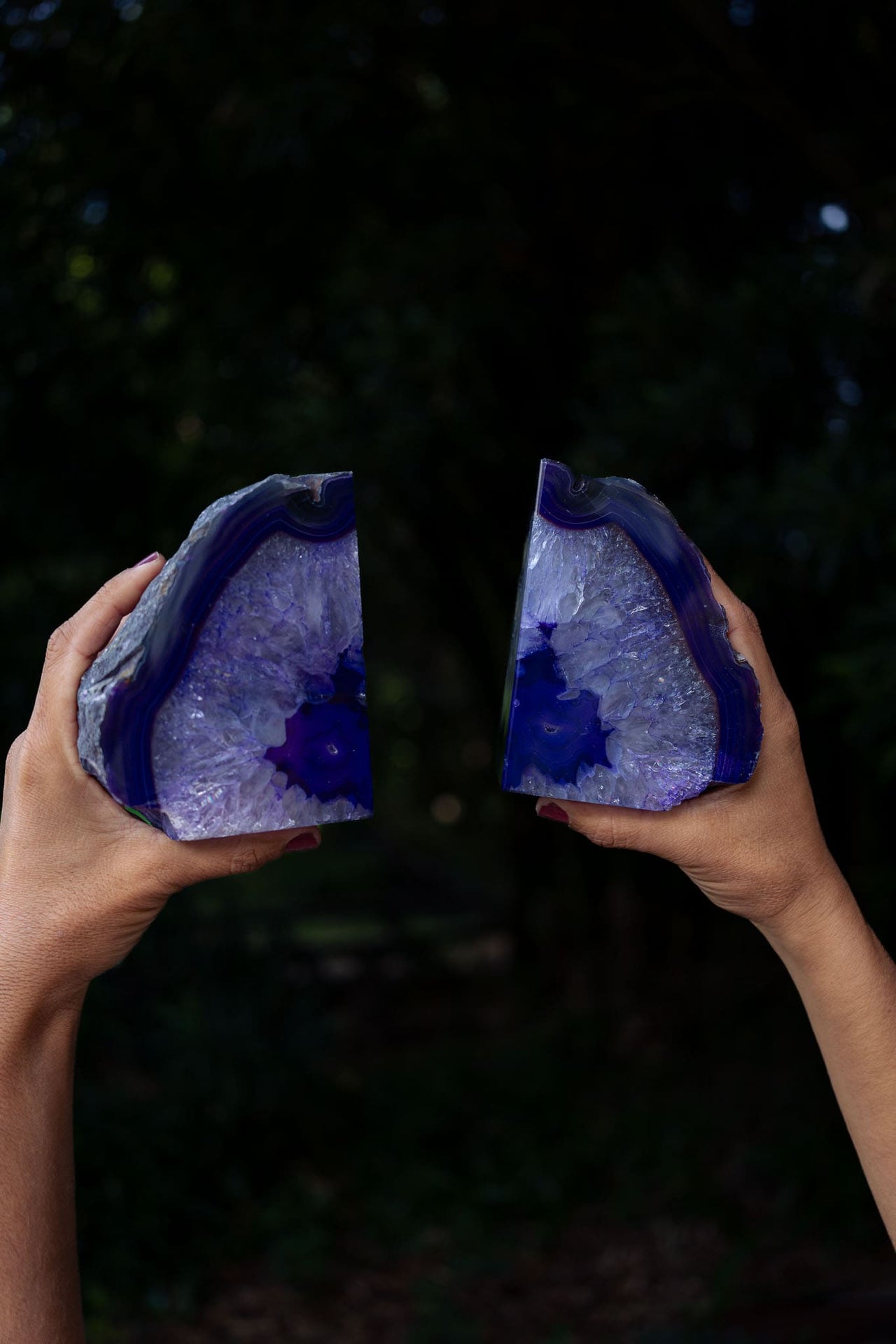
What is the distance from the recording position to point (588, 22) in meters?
3.34

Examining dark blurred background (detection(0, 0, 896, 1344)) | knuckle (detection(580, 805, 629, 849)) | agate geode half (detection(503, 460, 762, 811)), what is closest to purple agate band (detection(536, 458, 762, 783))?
agate geode half (detection(503, 460, 762, 811))

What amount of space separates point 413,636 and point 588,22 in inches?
223

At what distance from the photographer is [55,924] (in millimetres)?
1185

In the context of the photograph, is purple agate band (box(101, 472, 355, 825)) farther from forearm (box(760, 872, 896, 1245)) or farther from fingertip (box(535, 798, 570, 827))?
forearm (box(760, 872, 896, 1245))

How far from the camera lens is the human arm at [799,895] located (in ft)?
3.89

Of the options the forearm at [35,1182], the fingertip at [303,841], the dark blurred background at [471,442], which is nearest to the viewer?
the forearm at [35,1182]

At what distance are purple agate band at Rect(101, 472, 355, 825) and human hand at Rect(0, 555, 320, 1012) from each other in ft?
0.14

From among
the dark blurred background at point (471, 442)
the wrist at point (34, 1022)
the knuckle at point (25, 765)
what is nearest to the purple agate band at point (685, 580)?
the knuckle at point (25, 765)

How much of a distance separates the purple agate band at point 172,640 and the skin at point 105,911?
0.04 metres

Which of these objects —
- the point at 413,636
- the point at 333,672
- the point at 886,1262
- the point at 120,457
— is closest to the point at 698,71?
the point at 120,457

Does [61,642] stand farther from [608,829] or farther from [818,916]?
[818,916]

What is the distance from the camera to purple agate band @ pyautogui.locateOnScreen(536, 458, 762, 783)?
1252 mm

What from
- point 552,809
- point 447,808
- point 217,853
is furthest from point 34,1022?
point 447,808

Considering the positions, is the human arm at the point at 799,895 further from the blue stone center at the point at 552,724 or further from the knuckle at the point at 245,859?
the knuckle at the point at 245,859
